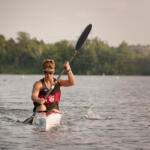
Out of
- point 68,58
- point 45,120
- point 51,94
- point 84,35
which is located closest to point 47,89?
point 51,94

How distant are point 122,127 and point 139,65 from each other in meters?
180

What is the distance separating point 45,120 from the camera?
13.2 meters

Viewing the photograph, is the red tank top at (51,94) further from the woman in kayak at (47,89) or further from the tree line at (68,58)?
the tree line at (68,58)

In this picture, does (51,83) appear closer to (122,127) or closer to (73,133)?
(73,133)

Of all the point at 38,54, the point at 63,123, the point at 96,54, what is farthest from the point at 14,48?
the point at 63,123

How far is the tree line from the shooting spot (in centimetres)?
17571

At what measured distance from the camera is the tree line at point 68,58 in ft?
576

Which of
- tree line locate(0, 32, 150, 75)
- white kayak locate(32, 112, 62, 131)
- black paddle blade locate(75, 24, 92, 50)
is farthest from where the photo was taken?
tree line locate(0, 32, 150, 75)

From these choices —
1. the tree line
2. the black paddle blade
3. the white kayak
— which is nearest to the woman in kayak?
the white kayak

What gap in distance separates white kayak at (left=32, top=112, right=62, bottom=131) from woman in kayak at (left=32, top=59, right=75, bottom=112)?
6.8 inches

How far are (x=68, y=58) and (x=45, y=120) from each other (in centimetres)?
16789

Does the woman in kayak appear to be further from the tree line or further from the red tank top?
the tree line

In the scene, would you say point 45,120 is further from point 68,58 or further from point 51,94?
point 68,58

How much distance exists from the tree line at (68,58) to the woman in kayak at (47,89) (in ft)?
519
